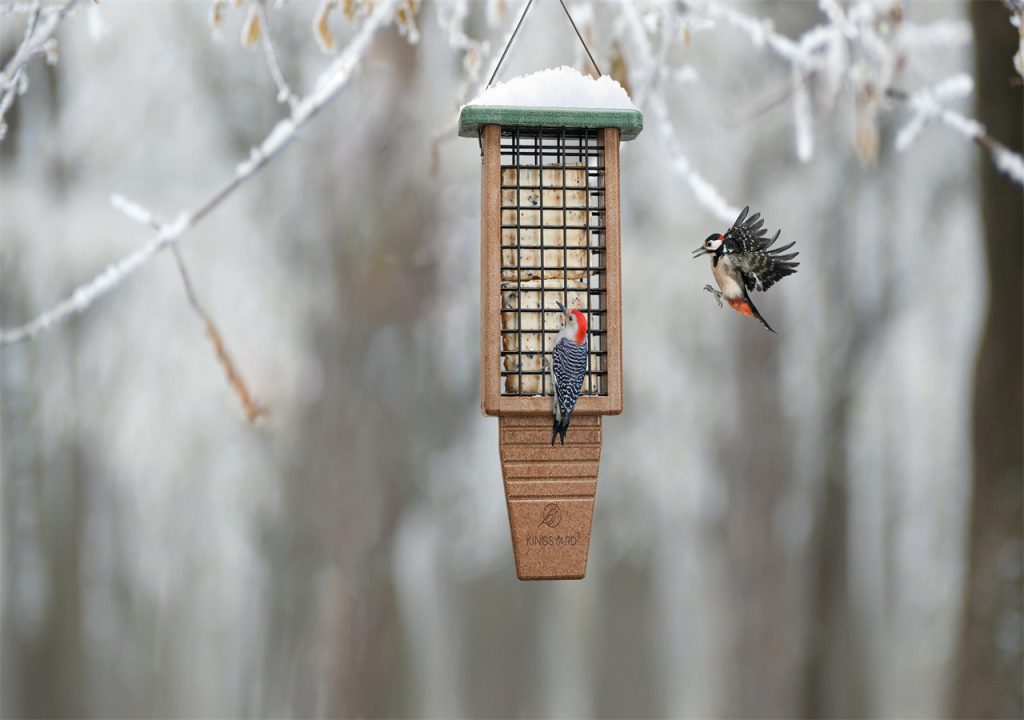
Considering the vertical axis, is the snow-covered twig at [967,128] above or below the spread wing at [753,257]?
above

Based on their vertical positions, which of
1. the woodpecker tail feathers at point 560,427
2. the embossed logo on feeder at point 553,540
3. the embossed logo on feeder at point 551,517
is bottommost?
the embossed logo on feeder at point 553,540

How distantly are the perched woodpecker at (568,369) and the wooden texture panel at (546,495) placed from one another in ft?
0.11

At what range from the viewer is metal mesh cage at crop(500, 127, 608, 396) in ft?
6.59

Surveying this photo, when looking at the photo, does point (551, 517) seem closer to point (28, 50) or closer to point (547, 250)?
point (547, 250)

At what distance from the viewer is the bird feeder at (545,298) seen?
186 cm

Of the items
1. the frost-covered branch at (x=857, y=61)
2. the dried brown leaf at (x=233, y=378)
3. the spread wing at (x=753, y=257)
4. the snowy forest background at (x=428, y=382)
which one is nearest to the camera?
the spread wing at (x=753, y=257)

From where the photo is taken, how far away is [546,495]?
6.13ft

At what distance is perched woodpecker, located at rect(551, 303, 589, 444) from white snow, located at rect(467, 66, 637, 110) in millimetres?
385

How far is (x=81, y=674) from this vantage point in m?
4.57

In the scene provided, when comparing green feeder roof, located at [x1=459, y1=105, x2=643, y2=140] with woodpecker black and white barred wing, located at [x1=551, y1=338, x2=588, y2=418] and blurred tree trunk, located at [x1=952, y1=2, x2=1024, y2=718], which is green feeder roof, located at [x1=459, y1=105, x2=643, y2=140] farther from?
blurred tree trunk, located at [x1=952, y1=2, x2=1024, y2=718]

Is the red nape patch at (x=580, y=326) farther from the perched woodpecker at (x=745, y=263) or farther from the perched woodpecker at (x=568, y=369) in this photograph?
the perched woodpecker at (x=745, y=263)

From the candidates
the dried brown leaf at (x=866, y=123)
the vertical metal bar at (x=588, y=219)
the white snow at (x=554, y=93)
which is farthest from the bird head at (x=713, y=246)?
the dried brown leaf at (x=866, y=123)

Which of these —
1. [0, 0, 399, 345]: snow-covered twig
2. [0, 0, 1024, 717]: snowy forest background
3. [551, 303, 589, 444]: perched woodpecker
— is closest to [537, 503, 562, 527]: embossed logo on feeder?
[551, 303, 589, 444]: perched woodpecker

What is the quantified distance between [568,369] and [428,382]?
2.86 meters
